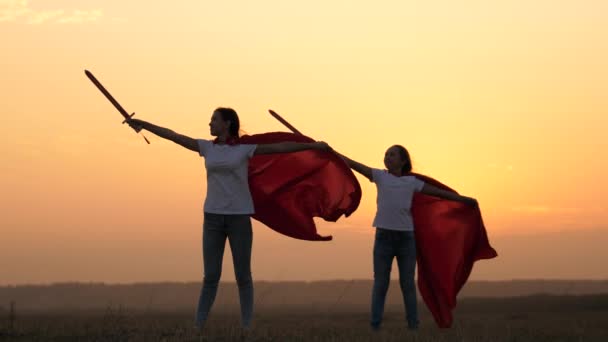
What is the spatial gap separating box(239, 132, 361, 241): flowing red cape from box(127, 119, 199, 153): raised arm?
68.5 inches

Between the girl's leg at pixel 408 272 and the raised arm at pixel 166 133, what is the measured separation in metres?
3.07

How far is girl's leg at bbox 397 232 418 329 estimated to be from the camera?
13461 mm

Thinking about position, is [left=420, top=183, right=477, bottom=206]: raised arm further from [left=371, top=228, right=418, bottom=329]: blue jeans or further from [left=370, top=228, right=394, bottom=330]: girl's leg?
[left=370, top=228, right=394, bottom=330]: girl's leg

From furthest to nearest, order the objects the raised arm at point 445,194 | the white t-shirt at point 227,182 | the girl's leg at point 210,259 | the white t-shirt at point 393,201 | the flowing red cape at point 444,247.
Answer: the flowing red cape at point 444,247 < the raised arm at point 445,194 < the white t-shirt at point 393,201 < the girl's leg at point 210,259 < the white t-shirt at point 227,182

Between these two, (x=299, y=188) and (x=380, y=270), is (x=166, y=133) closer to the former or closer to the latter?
(x=299, y=188)

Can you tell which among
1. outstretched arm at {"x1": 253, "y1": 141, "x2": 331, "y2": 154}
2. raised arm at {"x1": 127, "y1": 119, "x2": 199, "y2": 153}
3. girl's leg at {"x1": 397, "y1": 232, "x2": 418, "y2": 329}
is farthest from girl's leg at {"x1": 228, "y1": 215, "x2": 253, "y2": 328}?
girl's leg at {"x1": 397, "y1": 232, "x2": 418, "y2": 329}

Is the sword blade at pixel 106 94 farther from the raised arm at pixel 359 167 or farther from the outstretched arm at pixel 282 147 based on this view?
the raised arm at pixel 359 167

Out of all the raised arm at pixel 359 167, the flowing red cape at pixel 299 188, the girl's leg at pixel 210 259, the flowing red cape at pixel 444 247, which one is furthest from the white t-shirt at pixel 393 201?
the girl's leg at pixel 210 259

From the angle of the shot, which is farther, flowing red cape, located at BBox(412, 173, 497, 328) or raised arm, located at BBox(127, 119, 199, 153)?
flowing red cape, located at BBox(412, 173, 497, 328)

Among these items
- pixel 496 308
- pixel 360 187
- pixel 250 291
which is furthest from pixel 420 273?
pixel 496 308

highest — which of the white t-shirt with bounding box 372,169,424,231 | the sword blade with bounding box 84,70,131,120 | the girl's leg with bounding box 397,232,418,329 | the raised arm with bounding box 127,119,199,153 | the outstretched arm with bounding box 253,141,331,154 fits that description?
the sword blade with bounding box 84,70,131,120

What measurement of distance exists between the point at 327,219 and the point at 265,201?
1038 millimetres

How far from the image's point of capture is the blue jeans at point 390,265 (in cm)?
1343

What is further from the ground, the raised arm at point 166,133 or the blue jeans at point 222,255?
the raised arm at point 166,133
